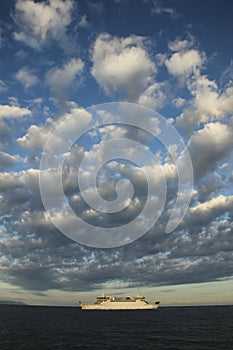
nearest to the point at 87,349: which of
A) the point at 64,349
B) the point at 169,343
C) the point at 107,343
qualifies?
the point at 64,349

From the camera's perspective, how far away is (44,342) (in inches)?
3442

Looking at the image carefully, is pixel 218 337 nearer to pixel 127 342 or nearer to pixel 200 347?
pixel 200 347

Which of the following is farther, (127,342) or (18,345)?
(127,342)

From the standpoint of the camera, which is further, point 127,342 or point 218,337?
point 218,337

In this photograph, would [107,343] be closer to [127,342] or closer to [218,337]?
[127,342]

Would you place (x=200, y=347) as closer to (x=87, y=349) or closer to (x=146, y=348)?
(x=146, y=348)

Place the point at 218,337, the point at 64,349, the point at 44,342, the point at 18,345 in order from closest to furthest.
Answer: the point at 64,349 → the point at 18,345 → the point at 44,342 → the point at 218,337

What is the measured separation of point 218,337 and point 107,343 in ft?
128

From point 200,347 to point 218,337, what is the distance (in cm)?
2383

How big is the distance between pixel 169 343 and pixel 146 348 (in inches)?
461

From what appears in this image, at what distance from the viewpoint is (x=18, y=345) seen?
81.9m

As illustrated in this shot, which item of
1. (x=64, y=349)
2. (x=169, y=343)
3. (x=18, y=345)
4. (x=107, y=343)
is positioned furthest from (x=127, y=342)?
(x=18, y=345)

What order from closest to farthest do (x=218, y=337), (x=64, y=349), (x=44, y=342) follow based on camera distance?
(x=64, y=349), (x=44, y=342), (x=218, y=337)

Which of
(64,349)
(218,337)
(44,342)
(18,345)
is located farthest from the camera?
(218,337)
